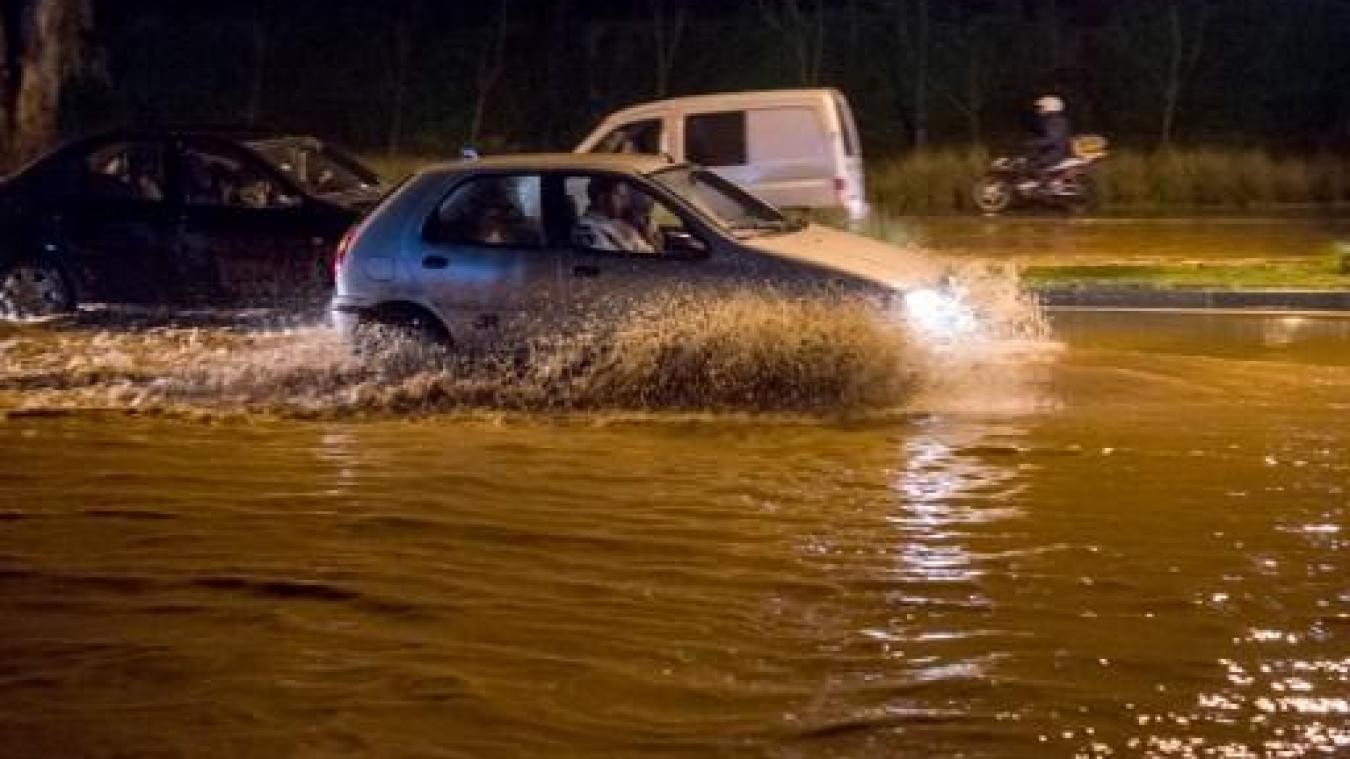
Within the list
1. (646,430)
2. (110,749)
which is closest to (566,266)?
→ (646,430)

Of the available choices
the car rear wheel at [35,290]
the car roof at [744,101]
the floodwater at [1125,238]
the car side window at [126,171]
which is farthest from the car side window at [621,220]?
the floodwater at [1125,238]

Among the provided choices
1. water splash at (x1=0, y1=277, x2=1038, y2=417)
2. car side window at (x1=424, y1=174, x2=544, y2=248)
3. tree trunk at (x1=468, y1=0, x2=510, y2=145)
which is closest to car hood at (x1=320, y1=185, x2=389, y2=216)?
water splash at (x1=0, y1=277, x2=1038, y2=417)

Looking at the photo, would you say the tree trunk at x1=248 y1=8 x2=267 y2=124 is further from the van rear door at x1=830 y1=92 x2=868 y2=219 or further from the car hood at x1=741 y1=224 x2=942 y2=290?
the car hood at x1=741 y1=224 x2=942 y2=290

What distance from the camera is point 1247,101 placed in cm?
3291

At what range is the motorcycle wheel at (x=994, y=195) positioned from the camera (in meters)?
25.5

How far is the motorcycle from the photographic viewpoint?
24.9 m

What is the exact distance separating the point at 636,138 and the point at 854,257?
7.19 metres

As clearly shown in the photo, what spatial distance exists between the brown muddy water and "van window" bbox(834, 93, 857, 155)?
5.91 metres

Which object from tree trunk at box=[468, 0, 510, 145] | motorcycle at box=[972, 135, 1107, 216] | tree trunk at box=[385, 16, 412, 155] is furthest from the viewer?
tree trunk at box=[385, 16, 412, 155]

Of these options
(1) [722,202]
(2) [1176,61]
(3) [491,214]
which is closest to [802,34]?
(2) [1176,61]

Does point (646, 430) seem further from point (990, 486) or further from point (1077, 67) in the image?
point (1077, 67)

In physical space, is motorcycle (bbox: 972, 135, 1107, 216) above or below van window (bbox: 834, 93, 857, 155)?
below

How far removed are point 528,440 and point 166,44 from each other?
30597mm

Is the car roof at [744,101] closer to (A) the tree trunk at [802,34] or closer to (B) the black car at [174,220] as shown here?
(B) the black car at [174,220]
